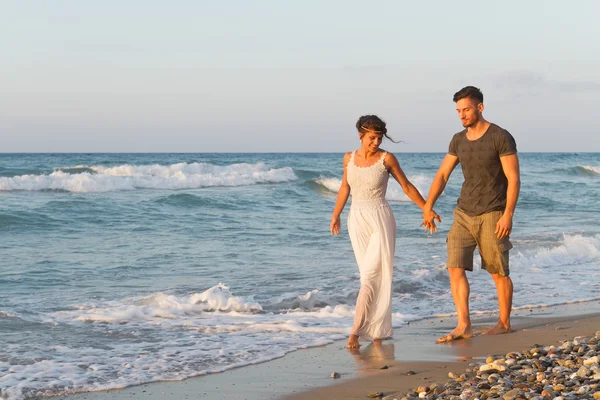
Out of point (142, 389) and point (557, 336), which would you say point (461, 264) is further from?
point (142, 389)

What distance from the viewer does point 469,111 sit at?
614cm

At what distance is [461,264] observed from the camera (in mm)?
6484

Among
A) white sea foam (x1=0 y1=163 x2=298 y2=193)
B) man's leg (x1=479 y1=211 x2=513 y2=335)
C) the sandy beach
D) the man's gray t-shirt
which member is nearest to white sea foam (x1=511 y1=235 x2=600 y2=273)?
the sandy beach

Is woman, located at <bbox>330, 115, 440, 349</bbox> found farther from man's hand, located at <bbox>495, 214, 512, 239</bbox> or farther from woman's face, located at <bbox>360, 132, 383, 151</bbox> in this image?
man's hand, located at <bbox>495, 214, 512, 239</bbox>

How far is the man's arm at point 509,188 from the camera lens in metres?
6.08

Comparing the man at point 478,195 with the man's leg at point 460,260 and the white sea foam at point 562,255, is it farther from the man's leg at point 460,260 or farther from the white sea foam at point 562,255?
the white sea foam at point 562,255

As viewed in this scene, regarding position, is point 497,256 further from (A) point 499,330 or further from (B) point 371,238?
(B) point 371,238

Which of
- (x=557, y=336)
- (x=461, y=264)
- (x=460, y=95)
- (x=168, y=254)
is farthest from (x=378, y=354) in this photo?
(x=168, y=254)

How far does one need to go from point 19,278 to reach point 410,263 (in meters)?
5.30

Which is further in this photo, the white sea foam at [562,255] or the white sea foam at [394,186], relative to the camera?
the white sea foam at [394,186]

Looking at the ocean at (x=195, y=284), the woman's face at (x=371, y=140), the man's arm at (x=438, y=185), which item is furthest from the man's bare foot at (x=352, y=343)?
the woman's face at (x=371, y=140)

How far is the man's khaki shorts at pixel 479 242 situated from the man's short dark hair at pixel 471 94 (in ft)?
2.92

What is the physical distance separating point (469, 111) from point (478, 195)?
26.3 inches

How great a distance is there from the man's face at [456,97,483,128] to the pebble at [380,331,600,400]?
1.76 meters
